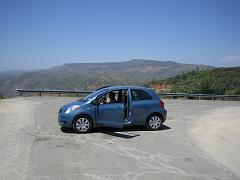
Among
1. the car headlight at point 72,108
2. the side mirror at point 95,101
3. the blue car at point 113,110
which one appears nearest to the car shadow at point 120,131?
the blue car at point 113,110

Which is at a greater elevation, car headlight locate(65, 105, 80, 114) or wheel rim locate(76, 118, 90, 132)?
car headlight locate(65, 105, 80, 114)

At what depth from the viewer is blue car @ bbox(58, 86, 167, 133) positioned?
12.8 metres

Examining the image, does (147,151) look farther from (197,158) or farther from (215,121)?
(215,121)

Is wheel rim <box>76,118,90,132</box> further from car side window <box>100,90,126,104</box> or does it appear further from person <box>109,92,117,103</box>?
person <box>109,92,117,103</box>

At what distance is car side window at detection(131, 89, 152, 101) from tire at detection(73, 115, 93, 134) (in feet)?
6.08

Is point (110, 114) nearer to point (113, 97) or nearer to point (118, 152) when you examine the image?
point (113, 97)

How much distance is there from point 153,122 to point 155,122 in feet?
0.29

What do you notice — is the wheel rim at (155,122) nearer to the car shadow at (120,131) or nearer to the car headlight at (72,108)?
the car shadow at (120,131)

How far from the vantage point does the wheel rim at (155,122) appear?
13.8 m

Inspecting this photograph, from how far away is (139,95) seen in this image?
13672 millimetres

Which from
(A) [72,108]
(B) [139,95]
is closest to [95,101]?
(A) [72,108]

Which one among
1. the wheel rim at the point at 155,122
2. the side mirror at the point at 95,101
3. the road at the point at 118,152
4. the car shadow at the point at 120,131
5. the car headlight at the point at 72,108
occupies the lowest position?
the road at the point at 118,152

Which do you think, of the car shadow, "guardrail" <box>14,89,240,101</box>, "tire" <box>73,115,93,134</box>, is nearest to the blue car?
"tire" <box>73,115,93,134</box>

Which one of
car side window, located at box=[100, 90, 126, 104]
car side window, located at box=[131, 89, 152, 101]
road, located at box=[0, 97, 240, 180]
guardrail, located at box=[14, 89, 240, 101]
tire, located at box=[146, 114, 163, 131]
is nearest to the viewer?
road, located at box=[0, 97, 240, 180]
